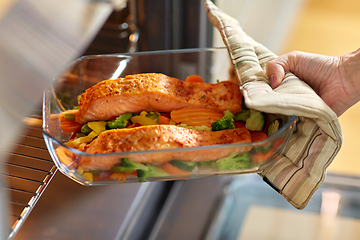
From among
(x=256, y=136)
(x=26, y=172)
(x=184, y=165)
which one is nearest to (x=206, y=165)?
(x=184, y=165)

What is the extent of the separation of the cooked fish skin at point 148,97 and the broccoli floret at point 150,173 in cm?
18

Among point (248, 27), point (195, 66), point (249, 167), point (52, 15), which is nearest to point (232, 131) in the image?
point (249, 167)

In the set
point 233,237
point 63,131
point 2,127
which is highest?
point 2,127

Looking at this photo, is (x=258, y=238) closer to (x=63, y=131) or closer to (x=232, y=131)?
(x=232, y=131)

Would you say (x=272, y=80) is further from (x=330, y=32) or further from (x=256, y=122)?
(x=330, y=32)

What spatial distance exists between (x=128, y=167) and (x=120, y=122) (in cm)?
16

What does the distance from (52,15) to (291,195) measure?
28.5 inches

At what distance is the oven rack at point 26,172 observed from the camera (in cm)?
64

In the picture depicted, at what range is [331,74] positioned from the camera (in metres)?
0.84

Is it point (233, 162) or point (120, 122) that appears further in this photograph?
point (120, 122)

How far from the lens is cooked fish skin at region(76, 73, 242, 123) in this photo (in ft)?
2.55

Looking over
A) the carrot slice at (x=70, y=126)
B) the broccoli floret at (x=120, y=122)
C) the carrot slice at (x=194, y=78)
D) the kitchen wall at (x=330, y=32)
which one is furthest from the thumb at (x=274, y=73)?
the kitchen wall at (x=330, y=32)

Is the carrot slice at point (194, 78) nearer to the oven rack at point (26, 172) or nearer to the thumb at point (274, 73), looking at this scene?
the thumb at point (274, 73)

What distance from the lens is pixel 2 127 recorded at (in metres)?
0.61
